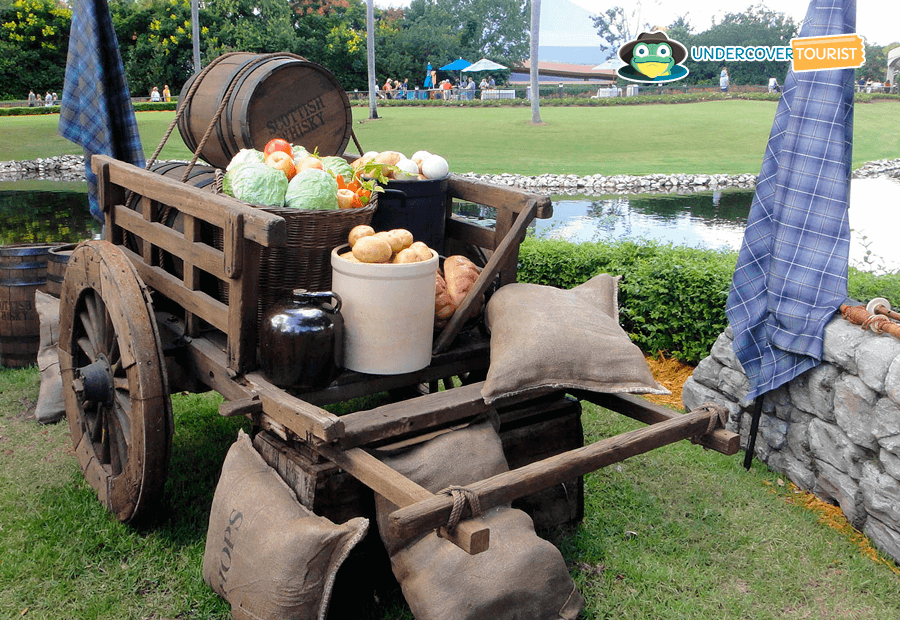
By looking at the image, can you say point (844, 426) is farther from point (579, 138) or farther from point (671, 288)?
point (579, 138)

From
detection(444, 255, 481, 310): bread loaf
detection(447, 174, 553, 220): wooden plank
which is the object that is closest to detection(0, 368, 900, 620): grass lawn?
detection(444, 255, 481, 310): bread loaf

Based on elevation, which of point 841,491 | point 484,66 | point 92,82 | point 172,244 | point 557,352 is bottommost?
point 841,491

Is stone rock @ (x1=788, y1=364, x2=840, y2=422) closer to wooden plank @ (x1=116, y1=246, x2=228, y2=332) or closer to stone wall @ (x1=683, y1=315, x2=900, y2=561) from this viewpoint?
stone wall @ (x1=683, y1=315, x2=900, y2=561)

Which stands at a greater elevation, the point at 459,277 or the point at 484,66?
the point at 484,66

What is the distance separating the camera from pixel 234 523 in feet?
7.84

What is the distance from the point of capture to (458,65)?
155ft

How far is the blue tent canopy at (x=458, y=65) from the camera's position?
150 feet

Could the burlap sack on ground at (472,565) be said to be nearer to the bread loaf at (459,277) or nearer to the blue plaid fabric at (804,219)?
the bread loaf at (459,277)

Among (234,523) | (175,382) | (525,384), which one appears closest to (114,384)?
(175,382)

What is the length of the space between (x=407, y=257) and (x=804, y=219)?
2.05m

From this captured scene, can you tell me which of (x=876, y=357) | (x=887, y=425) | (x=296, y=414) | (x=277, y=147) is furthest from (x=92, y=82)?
(x=887, y=425)

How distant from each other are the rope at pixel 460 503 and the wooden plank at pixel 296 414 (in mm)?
445

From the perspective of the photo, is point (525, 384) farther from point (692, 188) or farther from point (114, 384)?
point (692, 188)

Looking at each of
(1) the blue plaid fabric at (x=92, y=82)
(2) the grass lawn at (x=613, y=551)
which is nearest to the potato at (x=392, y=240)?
(2) the grass lawn at (x=613, y=551)
